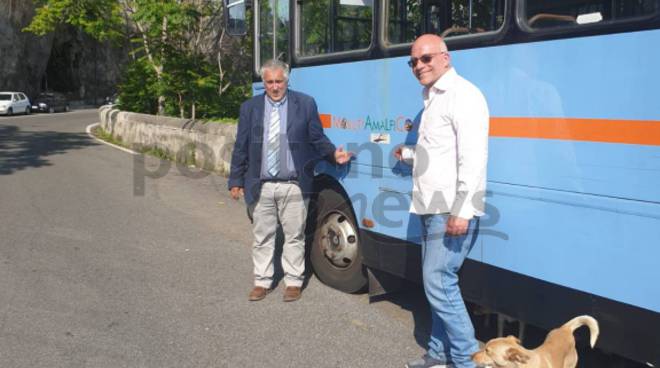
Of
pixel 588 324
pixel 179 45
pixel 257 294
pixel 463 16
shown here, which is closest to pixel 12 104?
pixel 179 45

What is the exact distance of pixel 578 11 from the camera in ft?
10.9

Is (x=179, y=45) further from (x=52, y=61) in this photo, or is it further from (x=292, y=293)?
(x=52, y=61)

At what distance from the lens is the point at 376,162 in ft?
14.9

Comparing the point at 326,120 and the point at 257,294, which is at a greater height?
the point at 326,120

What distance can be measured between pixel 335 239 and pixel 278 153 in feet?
3.02

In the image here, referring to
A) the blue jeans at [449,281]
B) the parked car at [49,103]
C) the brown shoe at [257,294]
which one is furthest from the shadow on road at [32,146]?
the parked car at [49,103]

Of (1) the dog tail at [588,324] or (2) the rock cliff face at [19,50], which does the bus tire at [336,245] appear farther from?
(2) the rock cliff face at [19,50]

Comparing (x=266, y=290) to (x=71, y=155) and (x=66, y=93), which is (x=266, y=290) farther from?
(x=66, y=93)

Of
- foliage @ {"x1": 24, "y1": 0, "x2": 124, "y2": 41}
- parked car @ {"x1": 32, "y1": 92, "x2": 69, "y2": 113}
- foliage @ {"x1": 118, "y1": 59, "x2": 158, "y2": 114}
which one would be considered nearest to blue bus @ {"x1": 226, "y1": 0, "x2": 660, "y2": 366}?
foliage @ {"x1": 24, "y1": 0, "x2": 124, "y2": 41}

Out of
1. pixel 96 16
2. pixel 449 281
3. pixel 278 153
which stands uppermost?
pixel 96 16

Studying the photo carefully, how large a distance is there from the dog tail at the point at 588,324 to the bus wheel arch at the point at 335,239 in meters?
2.10

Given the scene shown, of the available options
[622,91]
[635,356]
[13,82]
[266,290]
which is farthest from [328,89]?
[13,82]

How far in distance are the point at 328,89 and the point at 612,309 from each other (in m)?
2.73

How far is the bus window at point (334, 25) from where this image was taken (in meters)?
4.59
